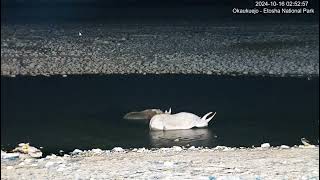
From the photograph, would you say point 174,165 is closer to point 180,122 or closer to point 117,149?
point 117,149

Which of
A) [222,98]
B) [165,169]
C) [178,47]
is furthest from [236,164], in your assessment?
[178,47]

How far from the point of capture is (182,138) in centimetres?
667

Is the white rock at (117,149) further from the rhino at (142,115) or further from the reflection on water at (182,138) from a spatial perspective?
the rhino at (142,115)

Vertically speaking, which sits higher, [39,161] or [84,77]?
[84,77]

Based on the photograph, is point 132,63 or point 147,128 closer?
point 147,128

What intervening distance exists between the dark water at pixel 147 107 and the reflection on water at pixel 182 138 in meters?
0.01

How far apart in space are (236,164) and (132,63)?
7.91m

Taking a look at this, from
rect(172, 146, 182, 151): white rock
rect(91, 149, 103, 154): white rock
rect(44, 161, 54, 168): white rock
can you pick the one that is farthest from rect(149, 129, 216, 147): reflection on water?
rect(44, 161, 54, 168): white rock

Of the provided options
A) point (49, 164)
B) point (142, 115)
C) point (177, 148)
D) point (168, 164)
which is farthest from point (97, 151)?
point (142, 115)

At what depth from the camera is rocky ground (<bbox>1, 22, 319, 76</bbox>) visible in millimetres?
12430

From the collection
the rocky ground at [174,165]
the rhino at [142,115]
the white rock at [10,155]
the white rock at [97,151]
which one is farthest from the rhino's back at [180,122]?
the white rock at [10,155]

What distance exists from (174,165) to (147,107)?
3956 mm

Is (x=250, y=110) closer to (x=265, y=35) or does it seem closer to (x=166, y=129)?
(x=166, y=129)

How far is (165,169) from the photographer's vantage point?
475 cm
